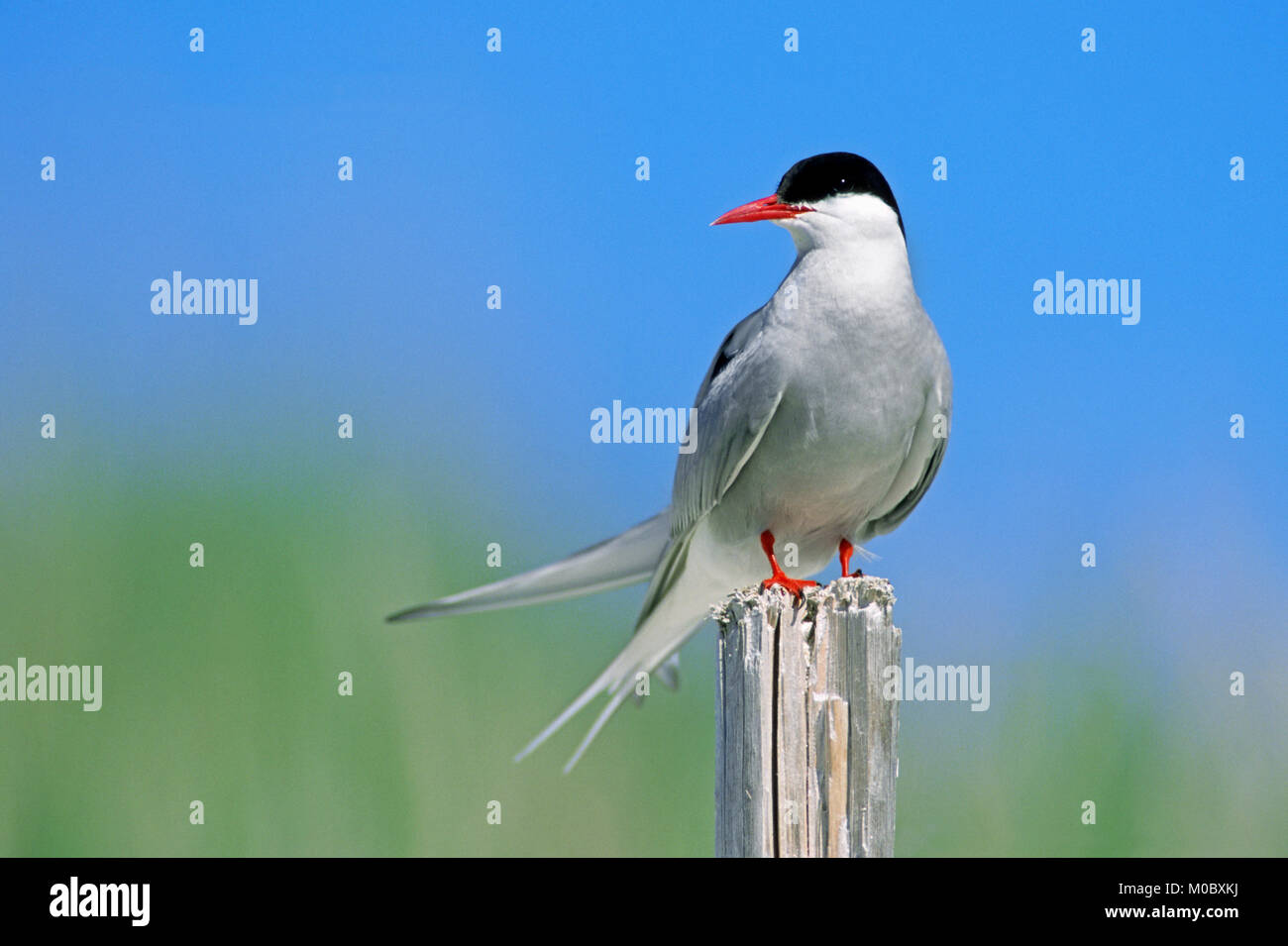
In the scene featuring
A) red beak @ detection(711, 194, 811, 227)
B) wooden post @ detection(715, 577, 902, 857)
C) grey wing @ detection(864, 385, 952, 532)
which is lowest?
wooden post @ detection(715, 577, 902, 857)

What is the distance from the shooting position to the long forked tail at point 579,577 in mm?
4027

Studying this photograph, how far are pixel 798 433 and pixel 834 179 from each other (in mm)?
849

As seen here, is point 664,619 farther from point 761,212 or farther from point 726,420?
point 761,212

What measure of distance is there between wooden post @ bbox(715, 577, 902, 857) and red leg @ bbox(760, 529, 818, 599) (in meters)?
0.23

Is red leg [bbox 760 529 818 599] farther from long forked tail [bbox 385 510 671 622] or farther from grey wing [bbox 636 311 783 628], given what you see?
long forked tail [bbox 385 510 671 622]

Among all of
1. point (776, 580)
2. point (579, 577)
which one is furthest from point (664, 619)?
point (776, 580)

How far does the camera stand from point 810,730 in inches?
108

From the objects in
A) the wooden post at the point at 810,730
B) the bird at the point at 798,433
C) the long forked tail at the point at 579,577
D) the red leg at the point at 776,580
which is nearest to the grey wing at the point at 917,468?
the bird at the point at 798,433

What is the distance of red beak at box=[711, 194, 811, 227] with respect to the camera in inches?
159

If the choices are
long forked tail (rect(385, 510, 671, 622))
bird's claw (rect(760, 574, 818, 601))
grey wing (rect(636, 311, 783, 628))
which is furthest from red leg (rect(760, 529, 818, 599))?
long forked tail (rect(385, 510, 671, 622))

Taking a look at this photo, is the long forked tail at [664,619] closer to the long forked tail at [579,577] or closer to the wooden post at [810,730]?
the long forked tail at [579,577]

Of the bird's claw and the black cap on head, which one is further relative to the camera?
the black cap on head

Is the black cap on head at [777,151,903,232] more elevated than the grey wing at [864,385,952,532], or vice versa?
the black cap on head at [777,151,903,232]

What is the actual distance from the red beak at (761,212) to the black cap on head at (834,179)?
0.04 metres
